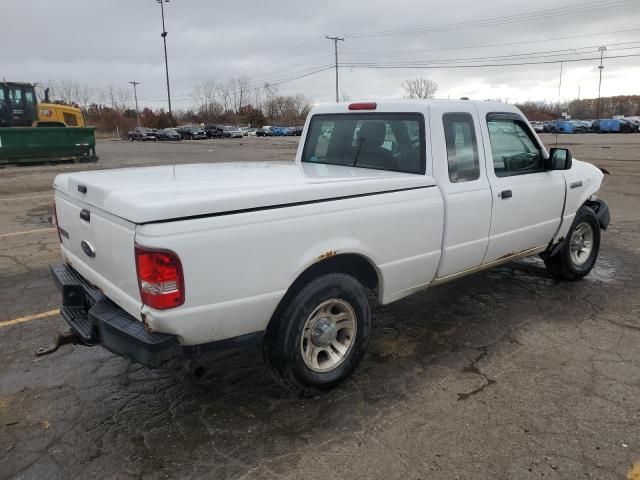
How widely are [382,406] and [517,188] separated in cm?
225

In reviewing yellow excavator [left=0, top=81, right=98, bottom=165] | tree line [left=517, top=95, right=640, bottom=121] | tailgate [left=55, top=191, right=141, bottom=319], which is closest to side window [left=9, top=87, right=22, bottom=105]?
yellow excavator [left=0, top=81, right=98, bottom=165]

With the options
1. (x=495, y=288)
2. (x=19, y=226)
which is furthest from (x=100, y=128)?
(x=495, y=288)

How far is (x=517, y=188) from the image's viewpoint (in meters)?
4.40

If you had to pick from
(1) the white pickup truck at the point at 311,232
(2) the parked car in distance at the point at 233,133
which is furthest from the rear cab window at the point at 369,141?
(2) the parked car in distance at the point at 233,133

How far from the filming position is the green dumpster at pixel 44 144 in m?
19.0

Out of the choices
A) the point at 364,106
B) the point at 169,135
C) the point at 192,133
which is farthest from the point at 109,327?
the point at 192,133

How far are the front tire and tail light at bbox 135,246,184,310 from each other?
28.3 inches

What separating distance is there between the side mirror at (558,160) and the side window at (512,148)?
9cm

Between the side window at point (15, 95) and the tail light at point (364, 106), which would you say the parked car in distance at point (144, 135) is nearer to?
the side window at point (15, 95)

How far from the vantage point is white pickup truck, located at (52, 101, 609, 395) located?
8.58 feet

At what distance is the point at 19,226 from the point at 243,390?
7.00 metres

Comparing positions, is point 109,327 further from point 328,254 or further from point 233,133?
point 233,133

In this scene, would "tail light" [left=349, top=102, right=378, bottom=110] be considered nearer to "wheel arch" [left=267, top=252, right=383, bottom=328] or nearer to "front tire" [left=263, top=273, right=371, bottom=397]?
"wheel arch" [left=267, top=252, right=383, bottom=328]

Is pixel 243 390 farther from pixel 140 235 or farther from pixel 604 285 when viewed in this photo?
pixel 604 285
